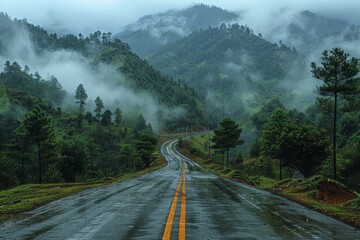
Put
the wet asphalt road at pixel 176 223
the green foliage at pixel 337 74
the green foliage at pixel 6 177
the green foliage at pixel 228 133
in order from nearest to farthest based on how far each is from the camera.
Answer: the wet asphalt road at pixel 176 223
the green foliage at pixel 337 74
the green foliage at pixel 6 177
the green foliage at pixel 228 133

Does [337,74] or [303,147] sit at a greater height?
[337,74]

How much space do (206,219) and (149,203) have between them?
457 cm

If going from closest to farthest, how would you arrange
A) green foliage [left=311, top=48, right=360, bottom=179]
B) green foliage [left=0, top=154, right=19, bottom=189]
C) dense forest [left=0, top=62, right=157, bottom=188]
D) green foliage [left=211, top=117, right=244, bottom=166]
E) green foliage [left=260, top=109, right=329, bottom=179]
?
green foliage [left=311, top=48, right=360, bottom=179]
green foliage [left=260, top=109, right=329, bottom=179]
dense forest [left=0, top=62, right=157, bottom=188]
green foliage [left=0, top=154, right=19, bottom=189]
green foliage [left=211, top=117, right=244, bottom=166]

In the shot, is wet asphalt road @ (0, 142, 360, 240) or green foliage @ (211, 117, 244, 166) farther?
green foliage @ (211, 117, 244, 166)

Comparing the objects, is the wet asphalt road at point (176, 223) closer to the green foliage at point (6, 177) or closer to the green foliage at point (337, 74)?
the green foliage at point (337, 74)

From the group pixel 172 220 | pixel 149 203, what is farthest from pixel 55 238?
pixel 149 203

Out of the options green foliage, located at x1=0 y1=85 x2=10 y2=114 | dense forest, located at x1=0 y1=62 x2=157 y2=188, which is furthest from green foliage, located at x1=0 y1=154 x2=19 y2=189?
green foliage, located at x1=0 y1=85 x2=10 y2=114

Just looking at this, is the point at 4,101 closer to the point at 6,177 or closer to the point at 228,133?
the point at 6,177

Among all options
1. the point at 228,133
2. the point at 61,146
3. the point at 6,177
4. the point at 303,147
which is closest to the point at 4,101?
the point at 61,146

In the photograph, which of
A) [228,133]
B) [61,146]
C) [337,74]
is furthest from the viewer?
[61,146]

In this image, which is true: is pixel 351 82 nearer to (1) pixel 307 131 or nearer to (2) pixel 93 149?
(1) pixel 307 131

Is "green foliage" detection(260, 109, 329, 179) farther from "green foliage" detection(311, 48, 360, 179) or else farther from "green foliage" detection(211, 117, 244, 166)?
"green foliage" detection(211, 117, 244, 166)

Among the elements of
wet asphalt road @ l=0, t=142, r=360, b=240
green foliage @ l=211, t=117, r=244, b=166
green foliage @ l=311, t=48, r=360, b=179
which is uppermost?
green foliage @ l=311, t=48, r=360, b=179

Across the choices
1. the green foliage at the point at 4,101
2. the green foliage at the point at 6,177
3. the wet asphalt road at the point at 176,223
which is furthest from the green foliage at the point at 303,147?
the green foliage at the point at 4,101
